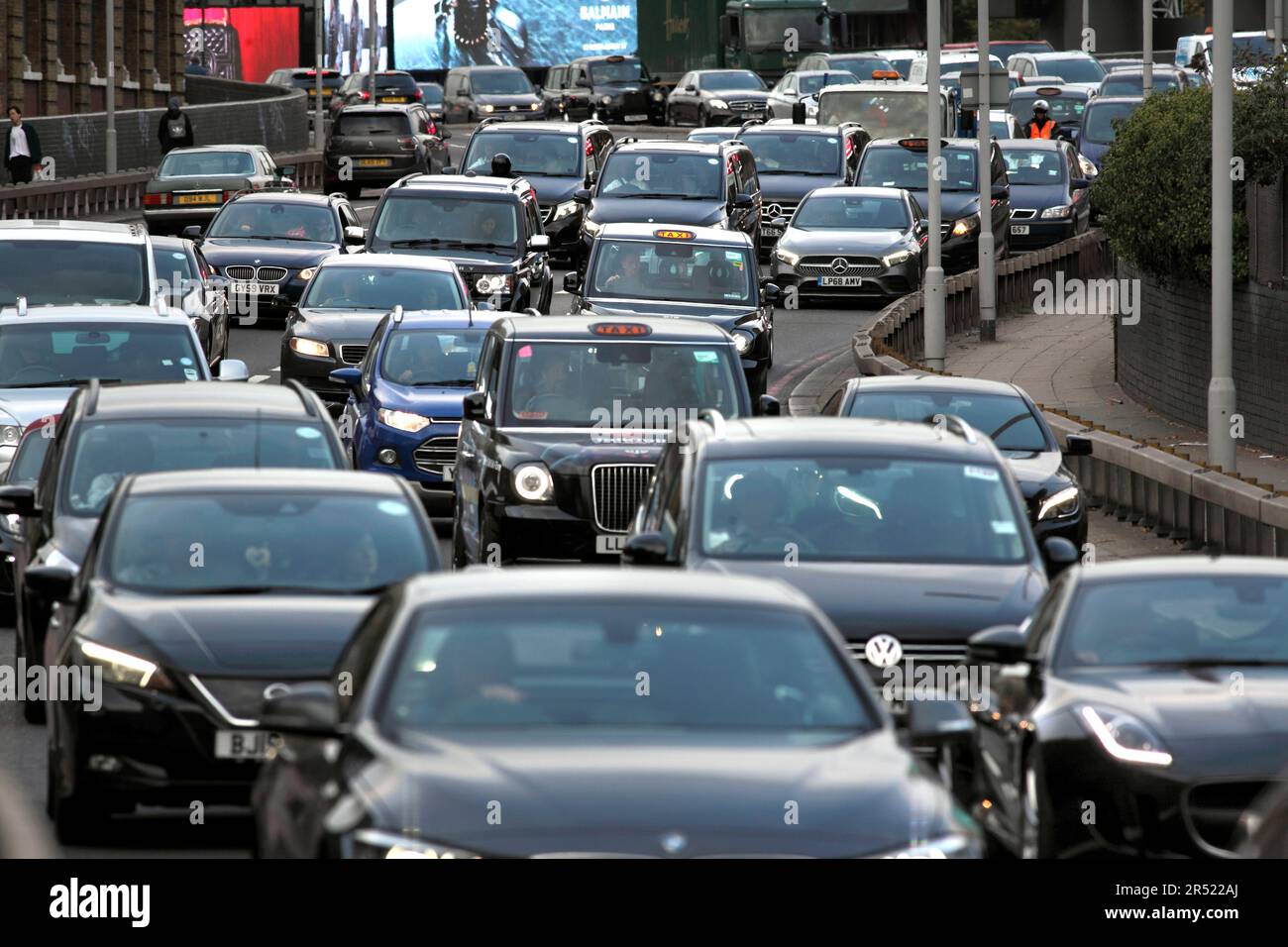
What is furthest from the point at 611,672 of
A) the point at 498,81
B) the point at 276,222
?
the point at 498,81

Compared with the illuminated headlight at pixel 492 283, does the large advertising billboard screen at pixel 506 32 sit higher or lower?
higher

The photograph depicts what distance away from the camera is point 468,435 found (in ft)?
56.2

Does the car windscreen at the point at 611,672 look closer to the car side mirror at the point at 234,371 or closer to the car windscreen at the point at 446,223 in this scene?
the car side mirror at the point at 234,371

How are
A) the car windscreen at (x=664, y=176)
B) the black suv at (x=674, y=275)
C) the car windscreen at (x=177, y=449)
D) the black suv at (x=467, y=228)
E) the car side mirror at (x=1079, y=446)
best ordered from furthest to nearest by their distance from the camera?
the car windscreen at (x=664, y=176), the black suv at (x=467, y=228), the black suv at (x=674, y=275), the car side mirror at (x=1079, y=446), the car windscreen at (x=177, y=449)

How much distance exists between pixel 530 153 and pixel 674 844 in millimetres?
34640

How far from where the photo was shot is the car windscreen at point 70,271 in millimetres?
22250

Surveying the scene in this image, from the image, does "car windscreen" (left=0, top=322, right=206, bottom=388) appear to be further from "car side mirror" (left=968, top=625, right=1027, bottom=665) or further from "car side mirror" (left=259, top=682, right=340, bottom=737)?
"car side mirror" (left=259, top=682, right=340, bottom=737)

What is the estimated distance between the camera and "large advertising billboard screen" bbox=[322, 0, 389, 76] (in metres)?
84.8

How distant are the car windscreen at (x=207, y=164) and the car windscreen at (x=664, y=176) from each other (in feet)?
28.0

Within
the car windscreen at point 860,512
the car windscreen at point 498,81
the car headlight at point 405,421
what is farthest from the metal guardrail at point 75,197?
the car windscreen at point 860,512

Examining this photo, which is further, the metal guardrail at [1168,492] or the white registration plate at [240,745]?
the metal guardrail at [1168,492]

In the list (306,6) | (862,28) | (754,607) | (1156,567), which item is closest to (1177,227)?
(1156,567)
